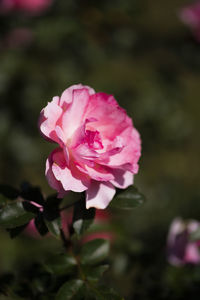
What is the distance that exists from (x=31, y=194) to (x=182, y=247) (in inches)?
20.6

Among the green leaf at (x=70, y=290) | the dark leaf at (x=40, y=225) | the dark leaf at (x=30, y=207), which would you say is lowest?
the green leaf at (x=70, y=290)

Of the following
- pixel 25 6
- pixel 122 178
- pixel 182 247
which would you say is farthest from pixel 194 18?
pixel 122 178

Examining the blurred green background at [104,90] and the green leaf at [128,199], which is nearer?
the green leaf at [128,199]

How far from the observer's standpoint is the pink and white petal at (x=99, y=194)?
2.50 feet

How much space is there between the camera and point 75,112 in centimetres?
77

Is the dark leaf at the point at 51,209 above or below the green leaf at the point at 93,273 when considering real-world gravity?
above

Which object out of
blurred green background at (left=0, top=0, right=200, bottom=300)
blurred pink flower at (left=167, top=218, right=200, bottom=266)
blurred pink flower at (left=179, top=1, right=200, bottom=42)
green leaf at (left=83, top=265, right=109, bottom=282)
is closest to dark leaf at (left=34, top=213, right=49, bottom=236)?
green leaf at (left=83, top=265, right=109, bottom=282)

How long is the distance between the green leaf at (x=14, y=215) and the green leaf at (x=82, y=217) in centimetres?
8

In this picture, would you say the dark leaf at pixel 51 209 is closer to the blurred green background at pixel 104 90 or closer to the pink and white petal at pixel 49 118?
the pink and white petal at pixel 49 118

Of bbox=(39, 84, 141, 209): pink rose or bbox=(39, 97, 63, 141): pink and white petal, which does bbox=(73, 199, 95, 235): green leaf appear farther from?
bbox=(39, 97, 63, 141): pink and white petal

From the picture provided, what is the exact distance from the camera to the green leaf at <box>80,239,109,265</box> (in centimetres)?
88

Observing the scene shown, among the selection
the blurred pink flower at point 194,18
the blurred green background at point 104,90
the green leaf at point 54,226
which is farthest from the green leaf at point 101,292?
the blurred pink flower at point 194,18

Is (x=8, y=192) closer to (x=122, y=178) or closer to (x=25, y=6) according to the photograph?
(x=122, y=178)

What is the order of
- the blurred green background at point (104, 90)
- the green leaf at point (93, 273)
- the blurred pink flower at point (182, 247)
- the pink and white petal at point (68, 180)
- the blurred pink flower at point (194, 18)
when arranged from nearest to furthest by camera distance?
1. the pink and white petal at point (68, 180)
2. the green leaf at point (93, 273)
3. the blurred pink flower at point (182, 247)
4. the blurred pink flower at point (194, 18)
5. the blurred green background at point (104, 90)
